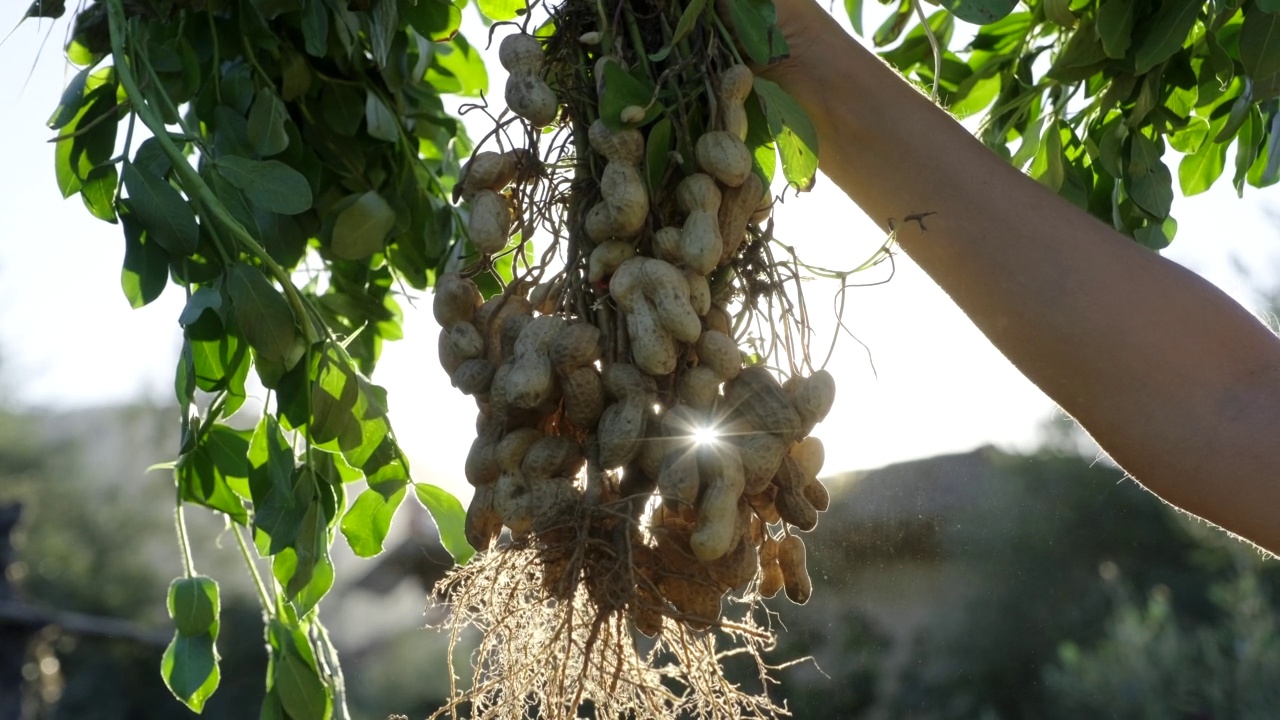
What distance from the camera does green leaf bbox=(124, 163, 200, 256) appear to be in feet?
1.46

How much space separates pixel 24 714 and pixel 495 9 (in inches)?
120

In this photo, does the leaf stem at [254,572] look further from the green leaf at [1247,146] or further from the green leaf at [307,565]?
the green leaf at [1247,146]

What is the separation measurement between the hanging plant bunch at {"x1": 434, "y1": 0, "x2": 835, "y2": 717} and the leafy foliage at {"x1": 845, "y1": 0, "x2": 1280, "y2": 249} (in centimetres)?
12

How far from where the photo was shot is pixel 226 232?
454 millimetres

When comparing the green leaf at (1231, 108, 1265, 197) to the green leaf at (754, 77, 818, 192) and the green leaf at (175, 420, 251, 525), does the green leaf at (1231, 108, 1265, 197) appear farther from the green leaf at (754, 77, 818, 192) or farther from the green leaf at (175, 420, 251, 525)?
the green leaf at (175, 420, 251, 525)

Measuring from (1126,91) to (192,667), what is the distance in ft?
1.62

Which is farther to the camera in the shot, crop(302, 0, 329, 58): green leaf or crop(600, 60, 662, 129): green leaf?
crop(302, 0, 329, 58): green leaf

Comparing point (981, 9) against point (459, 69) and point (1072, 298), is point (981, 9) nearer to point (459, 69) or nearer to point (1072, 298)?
point (1072, 298)

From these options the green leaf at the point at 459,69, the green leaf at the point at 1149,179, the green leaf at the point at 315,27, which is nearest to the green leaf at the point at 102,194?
the green leaf at the point at 315,27

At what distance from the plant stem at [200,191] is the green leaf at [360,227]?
0.10 metres

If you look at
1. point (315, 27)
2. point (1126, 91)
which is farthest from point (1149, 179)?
point (315, 27)

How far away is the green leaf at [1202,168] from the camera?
0.62 m

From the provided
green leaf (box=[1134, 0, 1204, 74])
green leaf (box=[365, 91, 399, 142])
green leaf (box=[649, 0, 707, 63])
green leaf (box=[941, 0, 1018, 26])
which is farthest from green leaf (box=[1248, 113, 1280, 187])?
green leaf (box=[365, 91, 399, 142])

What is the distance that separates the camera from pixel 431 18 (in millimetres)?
521
